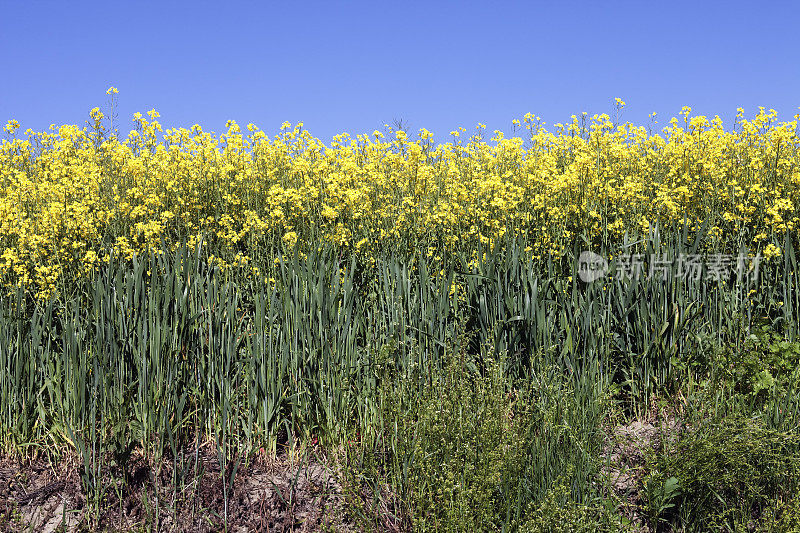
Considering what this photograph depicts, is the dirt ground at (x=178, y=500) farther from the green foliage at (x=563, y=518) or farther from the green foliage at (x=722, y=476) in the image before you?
the green foliage at (x=722, y=476)

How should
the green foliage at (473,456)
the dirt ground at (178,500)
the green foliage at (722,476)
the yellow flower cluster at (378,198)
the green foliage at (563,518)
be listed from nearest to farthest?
the green foliage at (563,518)
the green foliage at (473,456)
the green foliage at (722,476)
the dirt ground at (178,500)
the yellow flower cluster at (378,198)

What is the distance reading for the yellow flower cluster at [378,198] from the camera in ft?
15.9

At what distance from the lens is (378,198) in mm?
6035

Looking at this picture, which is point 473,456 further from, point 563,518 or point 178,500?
point 178,500

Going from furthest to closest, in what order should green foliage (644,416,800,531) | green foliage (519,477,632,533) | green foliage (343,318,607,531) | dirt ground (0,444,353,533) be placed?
dirt ground (0,444,353,533)
green foliage (644,416,800,531)
green foliage (343,318,607,531)
green foliage (519,477,632,533)

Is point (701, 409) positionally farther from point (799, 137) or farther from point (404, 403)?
point (799, 137)

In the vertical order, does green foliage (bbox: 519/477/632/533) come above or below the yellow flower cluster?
below

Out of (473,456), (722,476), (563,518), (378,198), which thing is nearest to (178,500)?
(473,456)

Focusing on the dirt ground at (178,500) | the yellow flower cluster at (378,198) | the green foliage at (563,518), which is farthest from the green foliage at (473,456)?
the yellow flower cluster at (378,198)

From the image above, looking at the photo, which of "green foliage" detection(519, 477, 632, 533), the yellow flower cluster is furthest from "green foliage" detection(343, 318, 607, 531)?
the yellow flower cluster

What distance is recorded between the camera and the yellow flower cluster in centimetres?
484

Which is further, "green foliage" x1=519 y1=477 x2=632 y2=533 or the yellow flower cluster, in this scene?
the yellow flower cluster

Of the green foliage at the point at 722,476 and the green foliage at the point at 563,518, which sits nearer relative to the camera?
the green foliage at the point at 563,518

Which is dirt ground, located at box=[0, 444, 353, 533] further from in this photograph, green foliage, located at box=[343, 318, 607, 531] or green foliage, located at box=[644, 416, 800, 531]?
green foliage, located at box=[644, 416, 800, 531]
